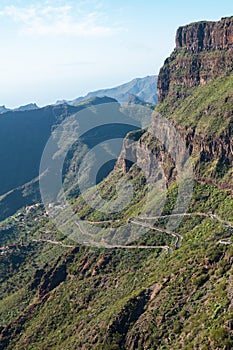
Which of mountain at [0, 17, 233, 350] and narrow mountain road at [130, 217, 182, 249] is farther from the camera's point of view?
narrow mountain road at [130, 217, 182, 249]

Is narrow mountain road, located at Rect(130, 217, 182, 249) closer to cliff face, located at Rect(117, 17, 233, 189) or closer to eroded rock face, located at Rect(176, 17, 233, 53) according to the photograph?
cliff face, located at Rect(117, 17, 233, 189)

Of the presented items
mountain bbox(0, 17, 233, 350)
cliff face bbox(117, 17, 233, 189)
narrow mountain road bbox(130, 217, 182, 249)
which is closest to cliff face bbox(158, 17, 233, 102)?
cliff face bbox(117, 17, 233, 189)

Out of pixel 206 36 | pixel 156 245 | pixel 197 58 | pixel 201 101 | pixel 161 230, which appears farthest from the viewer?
pixel 206 36

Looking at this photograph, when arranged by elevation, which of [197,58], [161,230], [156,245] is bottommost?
[156,245]

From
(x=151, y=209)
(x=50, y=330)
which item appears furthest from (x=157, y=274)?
(x=151, y=209)

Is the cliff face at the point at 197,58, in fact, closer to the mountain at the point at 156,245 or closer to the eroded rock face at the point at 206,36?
the eroded rock face at the point at 206,36

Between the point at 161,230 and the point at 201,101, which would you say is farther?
the point at 201,101

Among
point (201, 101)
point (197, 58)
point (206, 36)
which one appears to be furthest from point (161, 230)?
point (206, 36)

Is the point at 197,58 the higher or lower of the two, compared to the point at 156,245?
higher

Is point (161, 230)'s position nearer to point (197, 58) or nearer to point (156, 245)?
point (156, 245)
